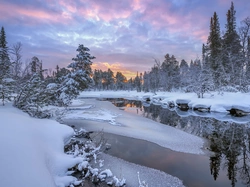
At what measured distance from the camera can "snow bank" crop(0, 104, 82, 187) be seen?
263 cm

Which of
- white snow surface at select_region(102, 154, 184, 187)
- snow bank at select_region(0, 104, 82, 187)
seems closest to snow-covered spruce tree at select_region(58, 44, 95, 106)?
snow bank at select_region(0, 104, 82, 187)

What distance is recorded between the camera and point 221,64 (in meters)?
25.0

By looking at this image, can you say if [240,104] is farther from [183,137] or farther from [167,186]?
[167,186]

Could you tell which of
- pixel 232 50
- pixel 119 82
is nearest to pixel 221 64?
pixel 232 50

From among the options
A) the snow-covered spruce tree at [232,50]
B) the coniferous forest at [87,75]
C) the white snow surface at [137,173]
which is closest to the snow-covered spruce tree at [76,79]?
the coniferous forest at [87,75]

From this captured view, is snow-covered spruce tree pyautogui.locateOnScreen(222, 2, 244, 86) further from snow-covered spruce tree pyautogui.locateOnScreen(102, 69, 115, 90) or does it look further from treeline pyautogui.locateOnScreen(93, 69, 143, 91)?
snow-covered spruce tree pyautogui.locateOnScreen(102, 69, 115, 90)

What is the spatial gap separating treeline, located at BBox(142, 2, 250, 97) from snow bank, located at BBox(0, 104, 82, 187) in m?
20.4

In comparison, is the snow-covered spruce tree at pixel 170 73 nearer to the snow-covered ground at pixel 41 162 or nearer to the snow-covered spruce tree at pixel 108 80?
the snow-covered spruce tree at pixel 108 80

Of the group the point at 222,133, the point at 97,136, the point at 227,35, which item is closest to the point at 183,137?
the point at 222,133

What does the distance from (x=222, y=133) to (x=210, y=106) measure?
343 inches

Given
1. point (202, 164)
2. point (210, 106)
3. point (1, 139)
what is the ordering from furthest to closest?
point (210, 106), point (202, 164), point (1, 139)

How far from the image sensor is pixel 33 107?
28.0ft

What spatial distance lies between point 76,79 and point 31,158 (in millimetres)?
15895

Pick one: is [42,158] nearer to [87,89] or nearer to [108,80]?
[87,89]
